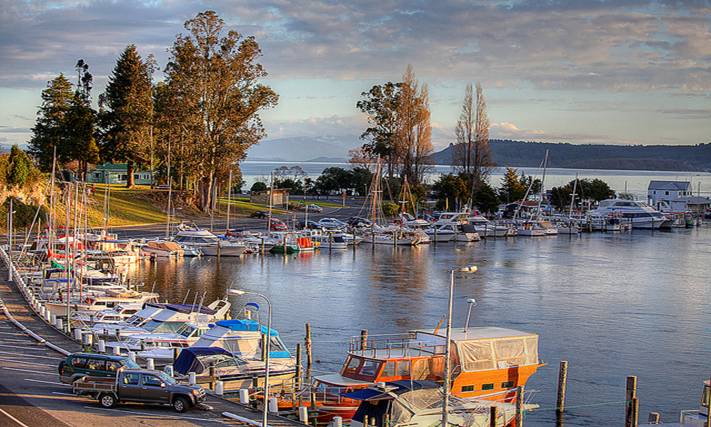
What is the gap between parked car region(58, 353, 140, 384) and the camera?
3466cm

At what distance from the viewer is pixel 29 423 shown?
30.2 m

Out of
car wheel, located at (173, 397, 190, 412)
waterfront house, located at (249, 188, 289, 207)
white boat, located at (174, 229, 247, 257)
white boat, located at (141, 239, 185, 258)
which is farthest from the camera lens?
waterfront house, located at (249, 188, 289, 207)

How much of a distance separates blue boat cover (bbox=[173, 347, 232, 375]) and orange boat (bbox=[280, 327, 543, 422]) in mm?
4578

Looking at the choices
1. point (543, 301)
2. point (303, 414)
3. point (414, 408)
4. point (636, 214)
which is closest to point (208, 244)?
point (543, 301)

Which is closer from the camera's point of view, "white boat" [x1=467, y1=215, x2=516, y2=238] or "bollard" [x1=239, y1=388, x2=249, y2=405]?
"bollard" [x1=239, y1=388, x2=249, y2=405]

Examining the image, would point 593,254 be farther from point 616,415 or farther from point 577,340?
point 616,415

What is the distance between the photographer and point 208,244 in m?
102

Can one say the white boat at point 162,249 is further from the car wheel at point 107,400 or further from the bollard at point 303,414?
the bollard at point 303,414

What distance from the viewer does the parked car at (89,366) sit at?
34.7 meters

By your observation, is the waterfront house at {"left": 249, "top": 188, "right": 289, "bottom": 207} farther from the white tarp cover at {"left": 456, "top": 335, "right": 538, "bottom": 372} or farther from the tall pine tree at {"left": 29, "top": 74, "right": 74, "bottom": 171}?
the white tarp cover at {"left": 456, "top": 335, "right": 538, "bottom": 372}

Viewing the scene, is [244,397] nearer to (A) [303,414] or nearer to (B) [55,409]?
(A) [303,414]

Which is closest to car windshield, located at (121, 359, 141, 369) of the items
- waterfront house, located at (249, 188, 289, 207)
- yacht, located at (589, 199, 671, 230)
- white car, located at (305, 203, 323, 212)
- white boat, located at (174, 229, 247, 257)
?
white boat, located at (174, 229, 247, 257)

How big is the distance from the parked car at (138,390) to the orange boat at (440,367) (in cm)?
567

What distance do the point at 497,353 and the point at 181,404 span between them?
14597 mm
